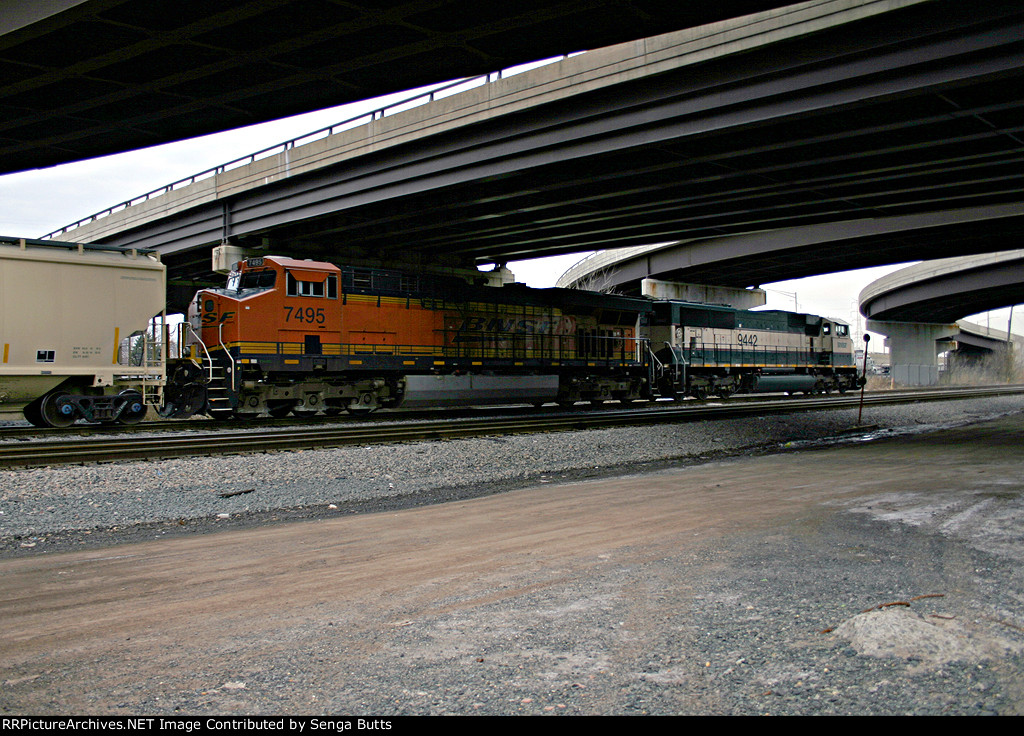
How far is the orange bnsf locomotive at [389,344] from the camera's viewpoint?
17969 mm

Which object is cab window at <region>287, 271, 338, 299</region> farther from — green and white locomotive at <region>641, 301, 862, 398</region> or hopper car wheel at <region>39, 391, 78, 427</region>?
green and white locomotive at <region>641, 301, 862, 398</region>

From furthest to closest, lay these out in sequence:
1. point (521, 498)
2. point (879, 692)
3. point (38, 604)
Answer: point (521, 498), point (38, 604), point (879, 692)

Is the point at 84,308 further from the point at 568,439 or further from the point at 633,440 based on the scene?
the point at 633,440

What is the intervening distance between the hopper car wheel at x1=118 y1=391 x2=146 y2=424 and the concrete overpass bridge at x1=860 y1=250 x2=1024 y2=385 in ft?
149

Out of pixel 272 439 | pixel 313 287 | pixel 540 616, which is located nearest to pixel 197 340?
pixel 313 287

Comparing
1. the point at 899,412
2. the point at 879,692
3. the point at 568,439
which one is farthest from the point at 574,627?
the point at 899,412

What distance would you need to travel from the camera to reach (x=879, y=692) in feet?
11.5

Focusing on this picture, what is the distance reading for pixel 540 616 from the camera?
4668 millimetres

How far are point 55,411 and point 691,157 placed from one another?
1596cm

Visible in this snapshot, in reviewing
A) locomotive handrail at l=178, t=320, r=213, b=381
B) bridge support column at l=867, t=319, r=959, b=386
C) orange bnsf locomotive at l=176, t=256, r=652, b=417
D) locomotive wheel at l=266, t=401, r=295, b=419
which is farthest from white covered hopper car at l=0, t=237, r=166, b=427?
bridge support column at l=867, t=319, r=959, b=386

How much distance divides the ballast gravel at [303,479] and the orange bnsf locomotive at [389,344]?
614 centimetres

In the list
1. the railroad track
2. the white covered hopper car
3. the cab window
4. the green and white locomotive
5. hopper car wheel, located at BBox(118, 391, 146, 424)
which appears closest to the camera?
the railroad track

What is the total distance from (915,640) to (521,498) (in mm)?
5810

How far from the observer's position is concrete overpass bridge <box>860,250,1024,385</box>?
152ft
